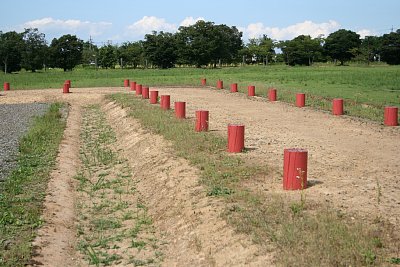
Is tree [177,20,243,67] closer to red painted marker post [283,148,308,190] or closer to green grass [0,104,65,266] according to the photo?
green grass [0,104,65,266]

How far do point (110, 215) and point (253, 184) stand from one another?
2.62 meters

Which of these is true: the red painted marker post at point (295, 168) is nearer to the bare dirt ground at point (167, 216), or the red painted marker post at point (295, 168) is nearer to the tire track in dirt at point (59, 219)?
the bare dirt ground at point (167, 216)

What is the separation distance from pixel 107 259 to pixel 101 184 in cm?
439

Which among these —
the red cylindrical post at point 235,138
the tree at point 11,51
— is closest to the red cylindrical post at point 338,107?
the red cylindrical post at point 235,138

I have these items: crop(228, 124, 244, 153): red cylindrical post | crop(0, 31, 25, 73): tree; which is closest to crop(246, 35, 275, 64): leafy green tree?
crop(0, 31, 25, 73): tree

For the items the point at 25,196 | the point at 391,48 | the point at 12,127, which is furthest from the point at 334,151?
the point at 391,48

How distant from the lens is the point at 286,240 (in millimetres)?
5883

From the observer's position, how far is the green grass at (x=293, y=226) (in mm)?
5371

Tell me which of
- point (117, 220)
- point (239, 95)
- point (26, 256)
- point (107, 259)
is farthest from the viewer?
point (239, 95)

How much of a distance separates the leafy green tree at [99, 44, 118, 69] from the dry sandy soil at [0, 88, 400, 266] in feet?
274

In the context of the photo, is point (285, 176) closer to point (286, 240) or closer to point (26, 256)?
point (286, 240)

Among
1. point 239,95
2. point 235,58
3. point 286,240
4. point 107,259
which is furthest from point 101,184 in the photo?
point 235,58

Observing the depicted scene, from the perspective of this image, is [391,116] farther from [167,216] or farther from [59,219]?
[59,219]

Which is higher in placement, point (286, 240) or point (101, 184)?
point (286, 240)
